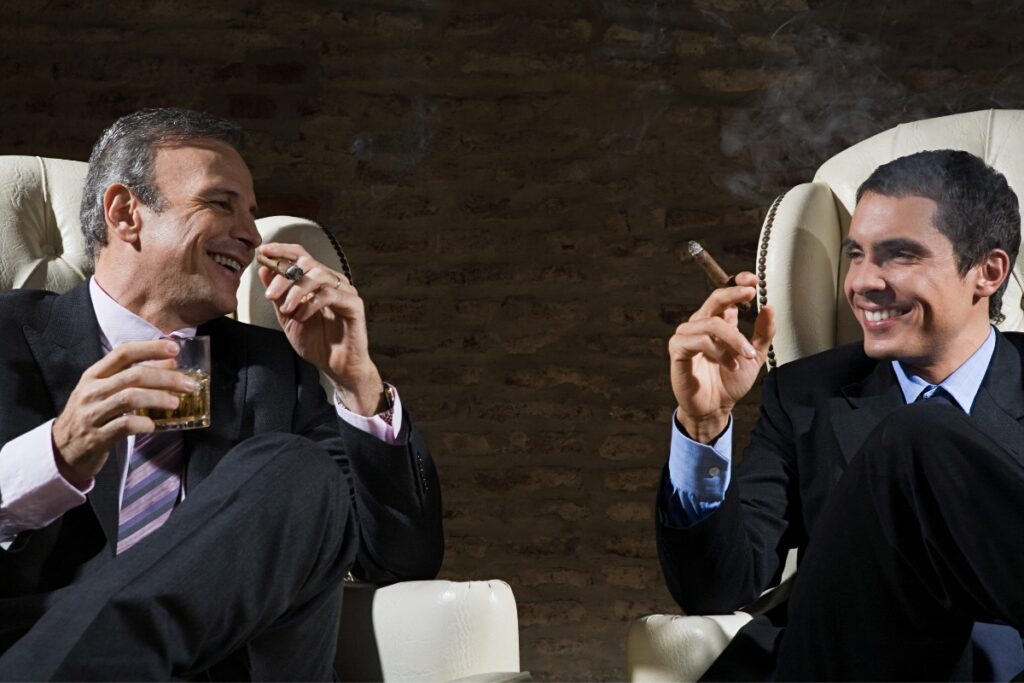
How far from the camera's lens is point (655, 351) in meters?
3.31

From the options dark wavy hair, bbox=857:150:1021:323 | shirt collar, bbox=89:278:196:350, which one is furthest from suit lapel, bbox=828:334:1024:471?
shirt collar, bbox=89:278:196:350

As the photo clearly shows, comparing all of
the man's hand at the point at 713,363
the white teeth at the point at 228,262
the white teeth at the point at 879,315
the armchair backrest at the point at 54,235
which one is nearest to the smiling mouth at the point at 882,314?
the white teeth at the point at 879,315

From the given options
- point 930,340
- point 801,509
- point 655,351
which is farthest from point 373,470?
point 655,351

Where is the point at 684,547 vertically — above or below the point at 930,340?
below

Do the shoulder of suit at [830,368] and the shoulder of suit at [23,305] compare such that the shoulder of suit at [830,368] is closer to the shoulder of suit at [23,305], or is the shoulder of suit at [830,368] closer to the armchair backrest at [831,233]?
the armchair backrest at [831,233]

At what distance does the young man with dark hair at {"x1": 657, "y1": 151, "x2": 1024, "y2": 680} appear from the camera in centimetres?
146

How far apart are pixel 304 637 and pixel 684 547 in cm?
53

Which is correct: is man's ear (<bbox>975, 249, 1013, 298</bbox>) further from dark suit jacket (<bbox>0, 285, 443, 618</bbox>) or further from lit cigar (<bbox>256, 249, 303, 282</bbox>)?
lit cigar (<bbox>256, 249, 303, 282</bbox>)

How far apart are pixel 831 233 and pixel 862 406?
35cm

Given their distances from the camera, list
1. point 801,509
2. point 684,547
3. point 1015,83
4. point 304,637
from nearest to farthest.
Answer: point 304,637 < point 684,547 < point 801,509 < point 1015,83

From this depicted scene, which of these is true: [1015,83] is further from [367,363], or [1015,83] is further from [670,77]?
[367,363]

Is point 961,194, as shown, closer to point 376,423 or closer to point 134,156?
point 376,423

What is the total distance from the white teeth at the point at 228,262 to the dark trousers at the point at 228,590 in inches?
20.9

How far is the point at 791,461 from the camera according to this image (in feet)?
6.63
